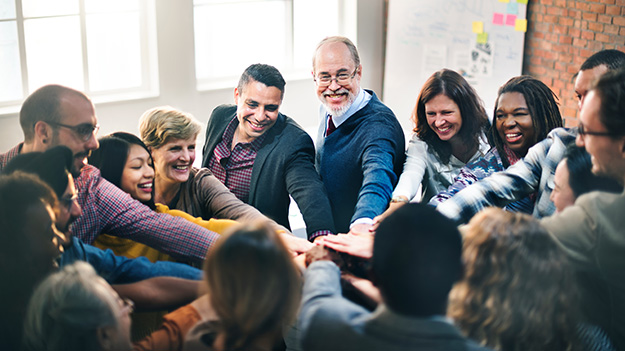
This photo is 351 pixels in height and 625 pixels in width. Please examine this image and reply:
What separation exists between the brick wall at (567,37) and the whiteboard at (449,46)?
107 millimetres

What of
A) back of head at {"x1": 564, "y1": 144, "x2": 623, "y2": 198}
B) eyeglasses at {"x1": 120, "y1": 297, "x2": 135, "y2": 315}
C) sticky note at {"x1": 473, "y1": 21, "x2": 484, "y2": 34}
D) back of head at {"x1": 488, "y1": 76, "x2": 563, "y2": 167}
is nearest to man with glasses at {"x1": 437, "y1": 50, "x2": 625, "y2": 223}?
back of head at {"x1": 564, "y1": 144, "x2": 623, "y2": 198}

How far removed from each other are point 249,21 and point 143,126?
3.99 metres

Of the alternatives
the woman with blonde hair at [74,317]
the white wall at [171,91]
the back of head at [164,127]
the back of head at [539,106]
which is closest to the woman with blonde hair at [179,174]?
the back of head at [164,127]

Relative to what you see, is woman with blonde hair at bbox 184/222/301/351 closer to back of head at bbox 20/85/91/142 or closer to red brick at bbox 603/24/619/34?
back of head at bbox 20/85/91/142

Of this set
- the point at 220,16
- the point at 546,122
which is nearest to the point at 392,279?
the point at 546,122

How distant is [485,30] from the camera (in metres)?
5.59

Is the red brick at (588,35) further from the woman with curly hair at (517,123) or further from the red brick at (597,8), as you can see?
the woman with curly hair at (517,123)

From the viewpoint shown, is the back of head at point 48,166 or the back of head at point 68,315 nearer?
the back of head at point 68,315

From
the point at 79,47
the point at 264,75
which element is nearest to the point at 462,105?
the point at 264,75

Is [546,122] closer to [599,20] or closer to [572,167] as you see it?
[572,167]

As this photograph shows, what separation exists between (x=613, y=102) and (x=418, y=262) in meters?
0.63

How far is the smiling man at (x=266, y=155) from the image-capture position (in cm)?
256

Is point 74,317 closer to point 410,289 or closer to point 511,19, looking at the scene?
point 410,289

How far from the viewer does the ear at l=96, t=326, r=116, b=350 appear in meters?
1.34
